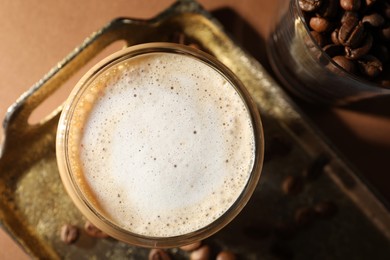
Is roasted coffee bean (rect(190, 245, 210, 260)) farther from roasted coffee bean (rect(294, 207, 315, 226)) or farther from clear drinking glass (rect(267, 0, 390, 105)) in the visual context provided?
clear drinking glass (rect(267, 0, 390, 105))

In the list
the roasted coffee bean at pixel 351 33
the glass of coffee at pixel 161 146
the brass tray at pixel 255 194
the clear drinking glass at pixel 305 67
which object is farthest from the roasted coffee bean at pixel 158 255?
the roasted coffee bean at pixel 351 33

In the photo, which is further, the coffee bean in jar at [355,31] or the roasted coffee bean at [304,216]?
the roasted coffee bean at [304,216]

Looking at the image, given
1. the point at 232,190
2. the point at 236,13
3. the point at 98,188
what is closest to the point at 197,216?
the point at 232,190

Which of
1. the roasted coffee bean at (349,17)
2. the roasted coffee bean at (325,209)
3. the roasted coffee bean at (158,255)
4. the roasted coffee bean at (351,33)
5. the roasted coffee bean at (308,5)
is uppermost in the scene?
the roasted coffee bean at (308,5)

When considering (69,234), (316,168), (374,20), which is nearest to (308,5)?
(374,20)

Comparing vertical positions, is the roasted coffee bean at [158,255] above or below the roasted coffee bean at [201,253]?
above

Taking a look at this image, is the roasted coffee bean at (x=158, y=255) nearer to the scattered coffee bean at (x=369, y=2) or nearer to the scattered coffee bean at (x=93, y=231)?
the scattered coffee bean at (x=93, y=231)
